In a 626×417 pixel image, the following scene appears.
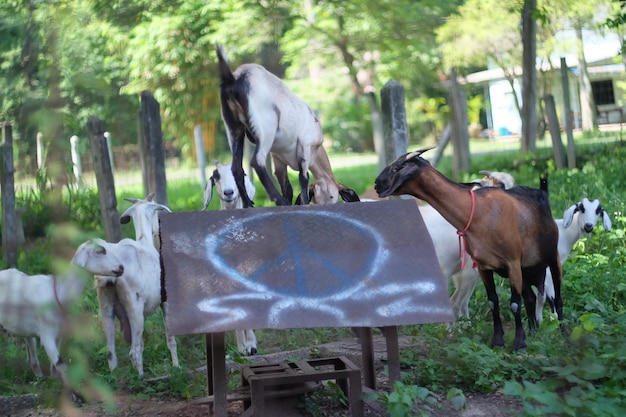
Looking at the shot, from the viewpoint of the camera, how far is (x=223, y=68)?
5.89 meters

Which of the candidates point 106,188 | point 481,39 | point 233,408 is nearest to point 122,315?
point 233,408

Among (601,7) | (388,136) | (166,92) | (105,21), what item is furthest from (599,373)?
(601,7)

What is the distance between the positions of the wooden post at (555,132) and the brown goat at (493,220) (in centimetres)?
733

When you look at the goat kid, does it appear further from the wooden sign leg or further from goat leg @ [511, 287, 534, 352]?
goat leg @ [511, 287, 534, 352]

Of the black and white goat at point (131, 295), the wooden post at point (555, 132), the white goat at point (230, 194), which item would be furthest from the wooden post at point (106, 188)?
the wooden post at point (555, 132)

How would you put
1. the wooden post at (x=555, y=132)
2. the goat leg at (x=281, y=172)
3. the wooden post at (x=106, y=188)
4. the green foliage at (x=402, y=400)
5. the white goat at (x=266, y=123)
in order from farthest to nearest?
1. the wooden post at (x=555, y=132)
2. the wooden post at (x=106, y=188)
3. the goat leg at (x=281, y=172)
4. the white goat at (x=266, y=123)
5. the green foliage at (x=402, y=400)

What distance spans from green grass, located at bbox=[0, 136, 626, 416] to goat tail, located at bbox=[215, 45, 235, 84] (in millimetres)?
1611

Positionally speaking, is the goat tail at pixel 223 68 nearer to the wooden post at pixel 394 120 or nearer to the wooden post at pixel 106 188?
the wooden post at pixel 394 120

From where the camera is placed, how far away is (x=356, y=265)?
4.95 metres

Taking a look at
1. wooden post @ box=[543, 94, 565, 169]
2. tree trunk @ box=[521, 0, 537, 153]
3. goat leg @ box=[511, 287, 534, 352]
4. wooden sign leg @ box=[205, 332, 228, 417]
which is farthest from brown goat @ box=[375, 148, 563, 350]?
tree trunk @ box=[521, 0, 537, 153]

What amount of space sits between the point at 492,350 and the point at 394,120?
11.6ft

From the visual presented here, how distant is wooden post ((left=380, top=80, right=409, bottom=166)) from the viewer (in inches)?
365

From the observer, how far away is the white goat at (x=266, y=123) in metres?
6.08

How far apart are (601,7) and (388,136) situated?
1576 cm
